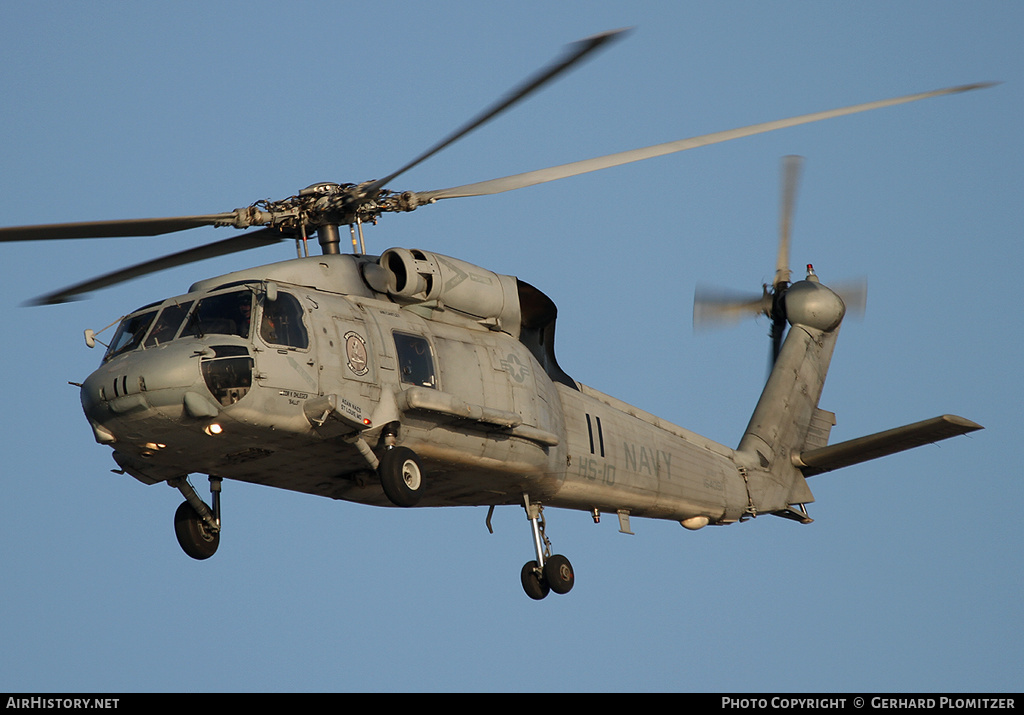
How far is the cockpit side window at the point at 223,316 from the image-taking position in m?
18.0

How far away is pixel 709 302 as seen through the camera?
2812cm

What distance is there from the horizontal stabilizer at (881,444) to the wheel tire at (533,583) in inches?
260

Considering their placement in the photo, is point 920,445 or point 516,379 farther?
point 920,445

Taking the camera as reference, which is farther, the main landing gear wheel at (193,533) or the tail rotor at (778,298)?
the tail rotor at (778,298)

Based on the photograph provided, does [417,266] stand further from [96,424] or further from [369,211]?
[96,424]

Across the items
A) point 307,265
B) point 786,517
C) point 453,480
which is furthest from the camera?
point 786,517

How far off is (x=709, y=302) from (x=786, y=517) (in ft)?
14.9

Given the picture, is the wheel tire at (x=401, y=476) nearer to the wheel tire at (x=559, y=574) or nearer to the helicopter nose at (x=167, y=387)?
the helicopter nose at (x=167, y=387)

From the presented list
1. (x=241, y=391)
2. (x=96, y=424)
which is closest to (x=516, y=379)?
(x=241, y=391)

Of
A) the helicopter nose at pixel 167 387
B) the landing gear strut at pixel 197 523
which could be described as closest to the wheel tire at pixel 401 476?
the helicopter nose at pixel 167 387

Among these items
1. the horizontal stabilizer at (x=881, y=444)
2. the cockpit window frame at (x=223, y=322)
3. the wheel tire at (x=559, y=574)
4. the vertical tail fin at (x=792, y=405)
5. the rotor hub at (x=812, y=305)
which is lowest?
the wheel tire at (x=559, y=574)
